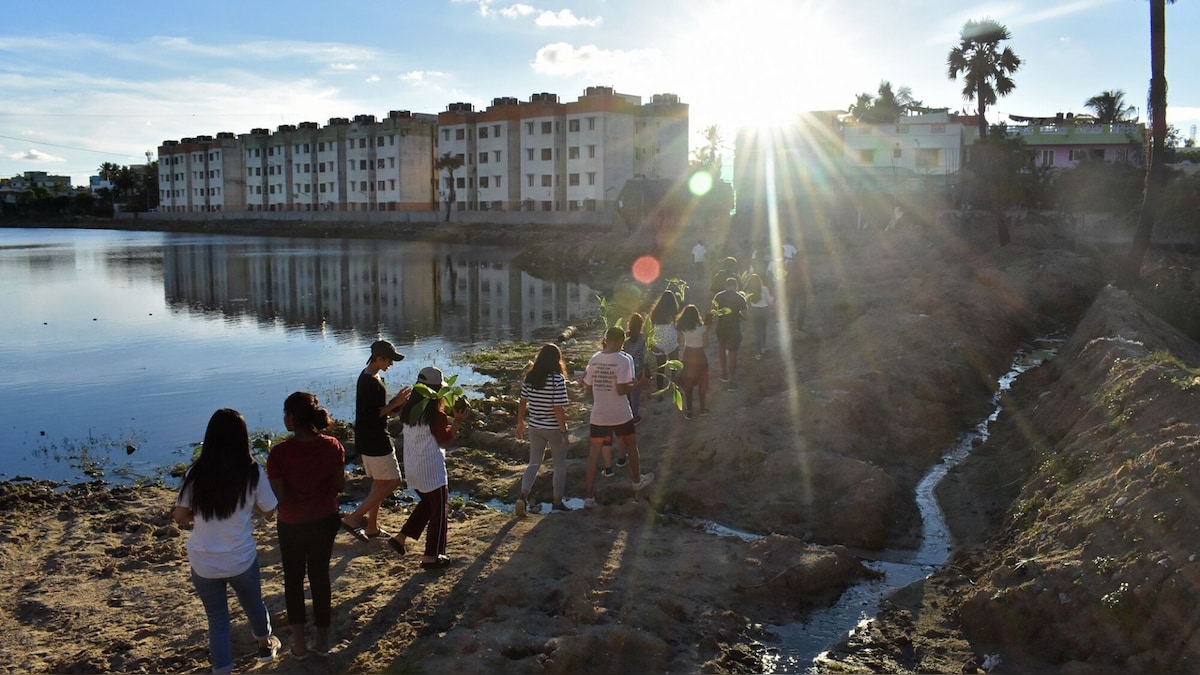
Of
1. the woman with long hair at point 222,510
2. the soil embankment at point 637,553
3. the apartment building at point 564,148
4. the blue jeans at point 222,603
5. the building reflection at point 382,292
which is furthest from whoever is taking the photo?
the apartment building at point 564,148

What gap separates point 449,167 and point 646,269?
51.3 meters

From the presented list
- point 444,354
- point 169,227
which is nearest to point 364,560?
point 444,354

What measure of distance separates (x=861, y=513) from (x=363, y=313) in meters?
28.6

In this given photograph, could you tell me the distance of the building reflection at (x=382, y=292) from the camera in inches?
1273

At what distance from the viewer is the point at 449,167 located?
94.6 m

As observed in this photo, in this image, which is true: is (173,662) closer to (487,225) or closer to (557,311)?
(557,311)

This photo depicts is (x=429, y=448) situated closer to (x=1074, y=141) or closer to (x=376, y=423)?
(x=376, y=423)

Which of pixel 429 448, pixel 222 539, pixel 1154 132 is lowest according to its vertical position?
pixel 222 539

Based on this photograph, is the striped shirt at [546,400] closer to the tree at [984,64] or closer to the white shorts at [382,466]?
the white shorts at [382,466]

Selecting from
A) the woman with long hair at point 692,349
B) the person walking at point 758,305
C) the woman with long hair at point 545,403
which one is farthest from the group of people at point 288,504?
the person walking at point 758,305

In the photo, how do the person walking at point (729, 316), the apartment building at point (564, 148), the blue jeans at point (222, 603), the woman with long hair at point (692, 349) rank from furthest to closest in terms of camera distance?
the apartment building at point (564, 148) < the person walking at point (729, 316) < the woman with long hair at point (692, 349) < the blue jeans at point (222, 603)

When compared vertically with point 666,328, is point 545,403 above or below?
below

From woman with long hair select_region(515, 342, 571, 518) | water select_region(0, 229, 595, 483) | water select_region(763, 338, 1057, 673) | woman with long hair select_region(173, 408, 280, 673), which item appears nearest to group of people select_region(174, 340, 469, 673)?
woman with long hair select_region(173, 408, 280, 673)

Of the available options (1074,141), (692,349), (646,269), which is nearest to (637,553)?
(692,349)
